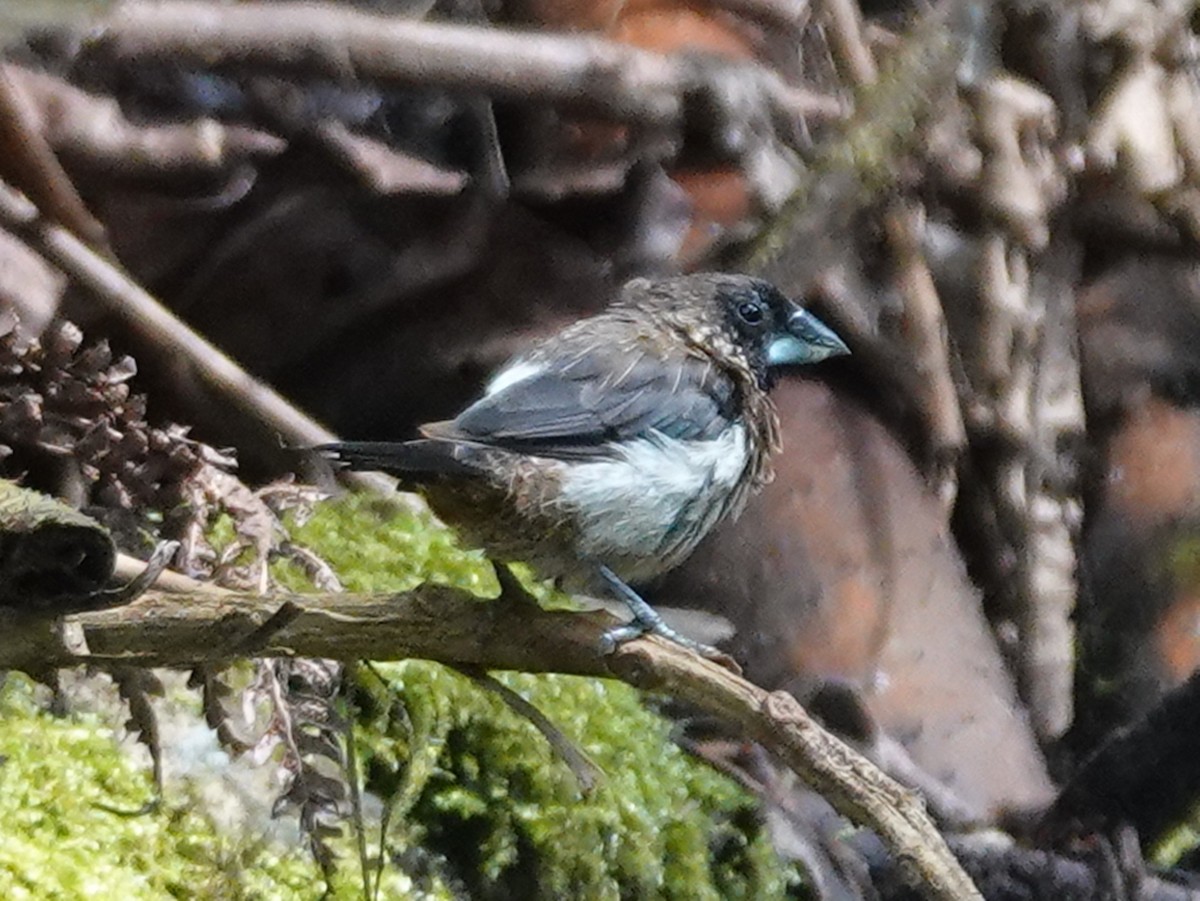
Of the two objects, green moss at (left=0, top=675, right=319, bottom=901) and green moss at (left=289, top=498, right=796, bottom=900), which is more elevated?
green moss at (left=0, top=675, right=319, bottom=901)

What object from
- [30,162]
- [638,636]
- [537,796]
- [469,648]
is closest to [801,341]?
[537,796]

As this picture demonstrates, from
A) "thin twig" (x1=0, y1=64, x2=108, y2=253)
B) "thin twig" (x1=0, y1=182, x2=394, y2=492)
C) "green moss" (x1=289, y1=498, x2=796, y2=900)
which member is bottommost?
"green moss" (x1=289, y1=498, x2=796, y2=900)

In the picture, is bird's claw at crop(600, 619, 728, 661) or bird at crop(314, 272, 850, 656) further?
bird at crop(314, 272, 850, 656)

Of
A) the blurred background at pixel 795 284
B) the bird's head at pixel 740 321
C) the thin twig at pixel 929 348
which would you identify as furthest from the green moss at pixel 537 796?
the thin twig at pixel 929 348

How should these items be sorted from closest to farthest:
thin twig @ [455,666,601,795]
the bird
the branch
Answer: thin twig @ [455,666,601,795], the bird, the branch

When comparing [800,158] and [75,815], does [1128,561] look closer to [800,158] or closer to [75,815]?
[800,158]

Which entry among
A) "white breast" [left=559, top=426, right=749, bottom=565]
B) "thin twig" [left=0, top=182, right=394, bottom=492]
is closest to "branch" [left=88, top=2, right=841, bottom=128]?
"thin twig" [left=0, top=182, right=394, bottom=492]

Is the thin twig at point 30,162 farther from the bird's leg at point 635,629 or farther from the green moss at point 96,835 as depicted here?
the bird's leg at point 635,629

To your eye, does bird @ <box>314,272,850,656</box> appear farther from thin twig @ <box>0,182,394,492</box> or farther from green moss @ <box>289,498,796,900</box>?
thin twig @ <box>0,182,394,492</box>

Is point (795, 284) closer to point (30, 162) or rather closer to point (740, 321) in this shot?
point (740, 321)
